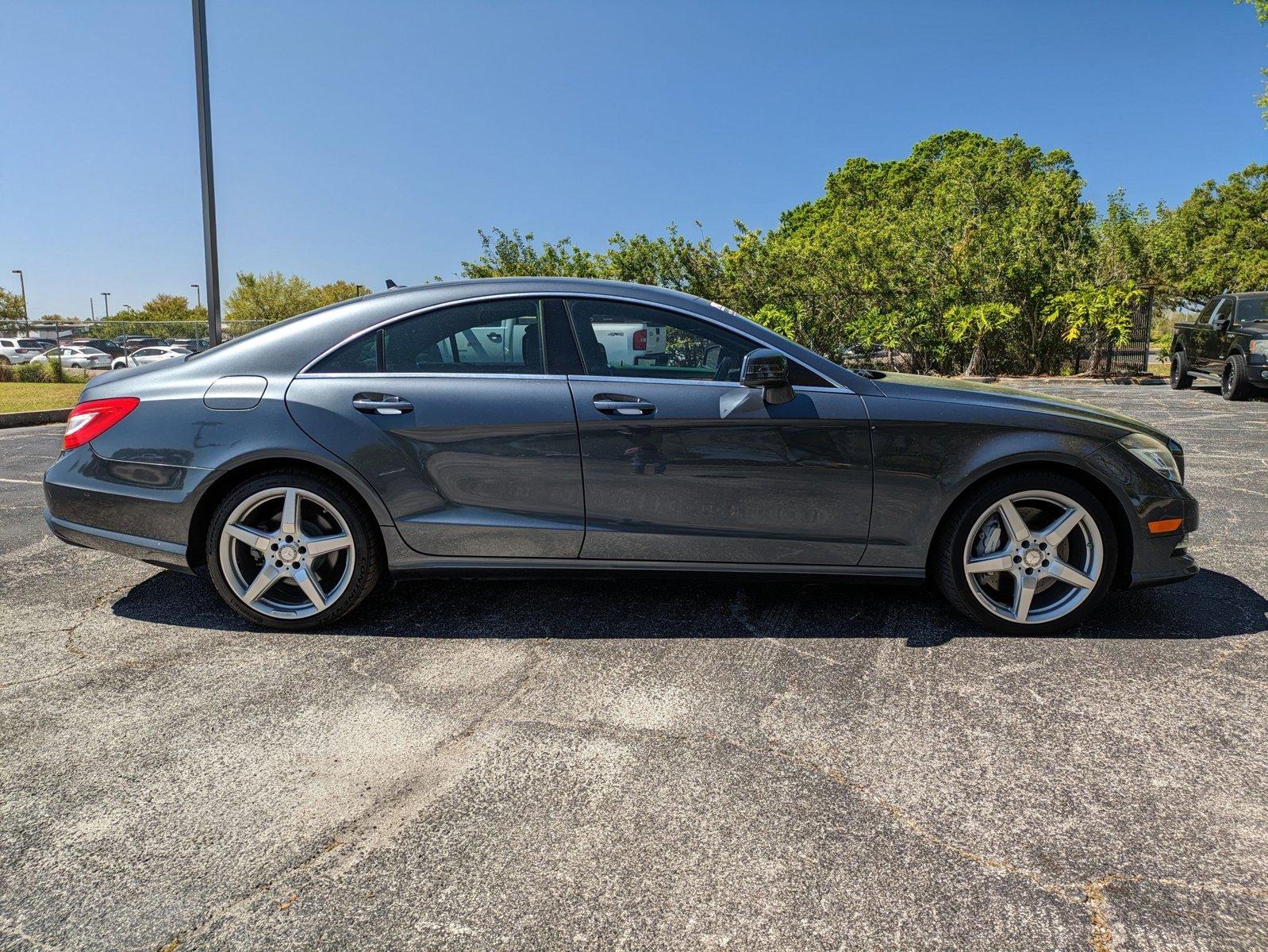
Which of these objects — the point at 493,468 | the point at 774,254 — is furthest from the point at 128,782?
the point at 774,254

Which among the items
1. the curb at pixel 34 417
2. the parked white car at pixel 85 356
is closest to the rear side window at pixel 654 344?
the curb at pixel 34 417

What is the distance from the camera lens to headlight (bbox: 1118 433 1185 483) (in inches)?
140

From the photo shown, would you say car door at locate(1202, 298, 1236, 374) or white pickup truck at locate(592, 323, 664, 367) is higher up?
car door at locate(1202, 298, 1236, 374)

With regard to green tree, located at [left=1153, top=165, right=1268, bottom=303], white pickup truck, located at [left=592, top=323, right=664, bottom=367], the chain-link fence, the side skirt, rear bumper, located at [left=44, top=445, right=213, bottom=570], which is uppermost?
green tree, located at [left=1153, top=165, right=1268, bottom=303]

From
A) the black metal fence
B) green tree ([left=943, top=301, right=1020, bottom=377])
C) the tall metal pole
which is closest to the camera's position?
the tall metal pole

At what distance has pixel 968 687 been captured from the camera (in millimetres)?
3100

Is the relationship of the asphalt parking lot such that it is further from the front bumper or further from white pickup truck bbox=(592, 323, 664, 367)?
white pickup truck bbox=(592, 323, 664, 367)

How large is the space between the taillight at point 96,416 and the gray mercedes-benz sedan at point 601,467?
1cm

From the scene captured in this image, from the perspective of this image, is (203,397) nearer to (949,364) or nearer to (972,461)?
(972,461)

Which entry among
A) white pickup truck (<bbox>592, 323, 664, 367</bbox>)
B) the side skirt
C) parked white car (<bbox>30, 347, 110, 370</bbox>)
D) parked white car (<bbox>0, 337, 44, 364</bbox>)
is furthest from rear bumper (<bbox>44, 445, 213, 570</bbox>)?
parked white car (<bbox>0, 337, 44, 364</bbox>)

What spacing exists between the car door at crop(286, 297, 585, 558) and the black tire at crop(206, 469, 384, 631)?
16 cm

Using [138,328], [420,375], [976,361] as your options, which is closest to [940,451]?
[420,375]

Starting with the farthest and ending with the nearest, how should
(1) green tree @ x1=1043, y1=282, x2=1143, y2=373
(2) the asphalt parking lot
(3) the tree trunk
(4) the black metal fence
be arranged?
(4) the black metal fence, (3) the tree trunk, (1) green tree @ x1=1043, y1=282, x2=1143, y2=373, (2) the asphalt parking lot

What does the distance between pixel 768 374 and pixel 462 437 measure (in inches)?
50.7
